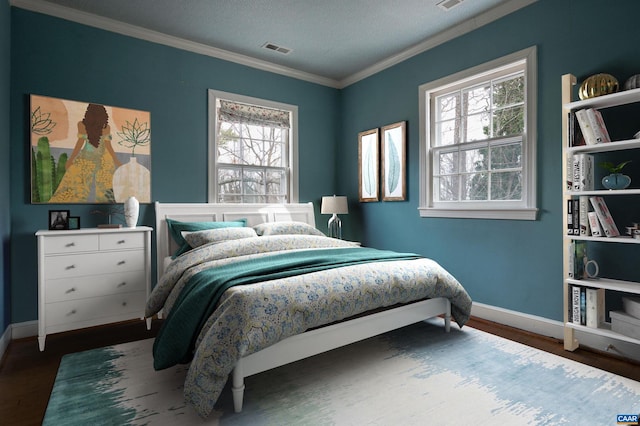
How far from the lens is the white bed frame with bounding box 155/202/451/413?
200cm

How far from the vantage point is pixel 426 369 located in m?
2.35

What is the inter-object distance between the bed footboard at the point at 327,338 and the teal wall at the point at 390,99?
2.83 ft

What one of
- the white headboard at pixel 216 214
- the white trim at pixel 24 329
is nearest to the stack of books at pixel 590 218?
the white headboard at pixel 216 214

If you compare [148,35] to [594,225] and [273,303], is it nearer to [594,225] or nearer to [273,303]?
[273,303]

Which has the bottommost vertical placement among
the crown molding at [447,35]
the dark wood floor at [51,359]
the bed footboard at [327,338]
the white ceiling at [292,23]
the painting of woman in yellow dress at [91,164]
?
the dark wood floor at [51,359]

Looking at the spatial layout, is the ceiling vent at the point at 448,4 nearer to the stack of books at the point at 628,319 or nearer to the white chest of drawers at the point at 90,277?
the stack of books at the point at 628,319

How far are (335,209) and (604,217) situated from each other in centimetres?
269

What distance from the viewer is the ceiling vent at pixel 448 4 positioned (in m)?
3.13

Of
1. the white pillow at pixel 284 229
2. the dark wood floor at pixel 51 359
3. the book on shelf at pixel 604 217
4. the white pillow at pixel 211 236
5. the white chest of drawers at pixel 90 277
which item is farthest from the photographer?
the white pillow at pixel 284 229

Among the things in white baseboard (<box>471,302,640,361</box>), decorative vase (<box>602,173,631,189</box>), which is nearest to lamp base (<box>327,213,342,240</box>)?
white baseboard (<box>471,302,640,361</box>)

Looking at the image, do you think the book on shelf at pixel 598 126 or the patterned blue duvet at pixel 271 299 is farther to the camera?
the book on shelf at pixel 598 126

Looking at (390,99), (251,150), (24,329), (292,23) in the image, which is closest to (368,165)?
(390,99)

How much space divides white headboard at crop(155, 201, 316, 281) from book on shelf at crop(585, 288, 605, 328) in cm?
301

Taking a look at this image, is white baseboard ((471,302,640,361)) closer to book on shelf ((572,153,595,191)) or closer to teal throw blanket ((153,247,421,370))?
book on shelf ((572,153,595,191))
